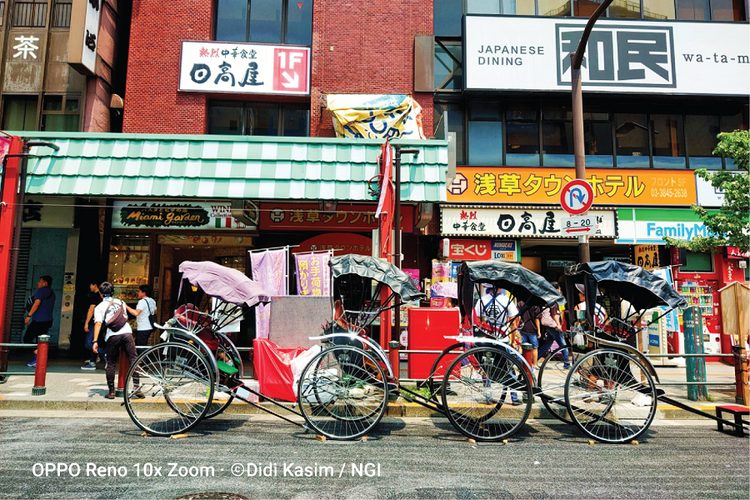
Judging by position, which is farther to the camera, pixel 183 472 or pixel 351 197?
pixel 351 197

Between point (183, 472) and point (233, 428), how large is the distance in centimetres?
183

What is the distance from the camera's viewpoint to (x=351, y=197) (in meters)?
10.0

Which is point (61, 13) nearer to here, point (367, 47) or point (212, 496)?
point (367, 47)

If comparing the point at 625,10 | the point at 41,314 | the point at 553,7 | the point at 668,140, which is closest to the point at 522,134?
the point at 553,7

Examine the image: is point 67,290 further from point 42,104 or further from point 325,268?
point 325,268

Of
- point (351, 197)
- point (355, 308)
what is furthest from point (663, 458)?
point (351, 197)

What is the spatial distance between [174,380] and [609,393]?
18.6 feet

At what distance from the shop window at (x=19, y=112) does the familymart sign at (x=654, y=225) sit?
1778 centimetres

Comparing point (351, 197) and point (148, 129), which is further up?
point (148, 129)

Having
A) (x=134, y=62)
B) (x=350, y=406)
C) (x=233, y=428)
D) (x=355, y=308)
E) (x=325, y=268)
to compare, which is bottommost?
(x=233, y=428)

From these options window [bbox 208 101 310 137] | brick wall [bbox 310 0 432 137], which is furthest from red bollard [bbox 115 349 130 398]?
brick wall [bbox 310 0 432 137]

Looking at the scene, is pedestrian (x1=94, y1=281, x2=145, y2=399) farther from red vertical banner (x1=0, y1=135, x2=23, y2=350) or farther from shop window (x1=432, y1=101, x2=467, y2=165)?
shop window (x1=432, y1=101, x2=467, y2=165)

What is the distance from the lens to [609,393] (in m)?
6.16

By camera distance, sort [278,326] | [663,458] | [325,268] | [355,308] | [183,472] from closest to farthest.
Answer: [183,472]
[663,458]
[355,308]
[278,326]
[325,268]
